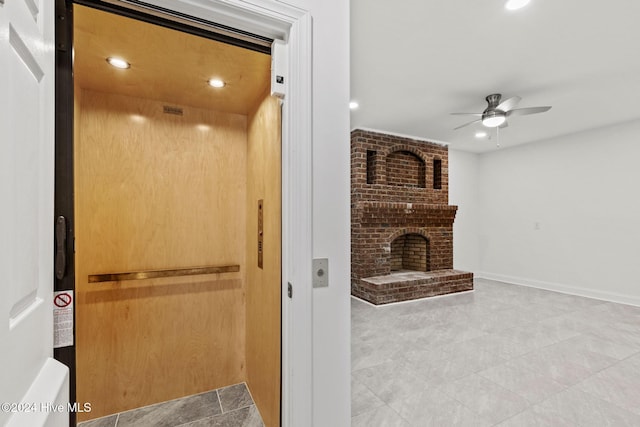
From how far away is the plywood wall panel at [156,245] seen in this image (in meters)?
1.81

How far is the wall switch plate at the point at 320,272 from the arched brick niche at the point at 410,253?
14.0 feet

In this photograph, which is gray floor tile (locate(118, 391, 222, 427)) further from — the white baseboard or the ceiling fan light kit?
the white baseboard

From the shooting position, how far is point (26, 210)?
598 millimetres

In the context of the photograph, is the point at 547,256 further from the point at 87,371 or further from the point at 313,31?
the point at 87,371

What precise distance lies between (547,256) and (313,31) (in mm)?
5805

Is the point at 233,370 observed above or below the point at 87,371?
below

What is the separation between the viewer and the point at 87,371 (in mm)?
1789

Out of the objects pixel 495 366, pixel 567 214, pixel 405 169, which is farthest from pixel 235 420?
pixel 567 214

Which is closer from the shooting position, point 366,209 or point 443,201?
point 366,209

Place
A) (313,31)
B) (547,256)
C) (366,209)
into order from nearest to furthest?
(313,31), (366,209), (547,256)

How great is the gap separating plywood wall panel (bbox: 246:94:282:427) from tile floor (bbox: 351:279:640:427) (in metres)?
0.62

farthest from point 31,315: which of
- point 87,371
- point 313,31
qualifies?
point 87,371

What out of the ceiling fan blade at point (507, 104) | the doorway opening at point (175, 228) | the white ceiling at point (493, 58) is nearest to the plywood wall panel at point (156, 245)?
the doorway opening at point (175, 228)

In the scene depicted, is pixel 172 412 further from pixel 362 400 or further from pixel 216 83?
pixel 216 83
